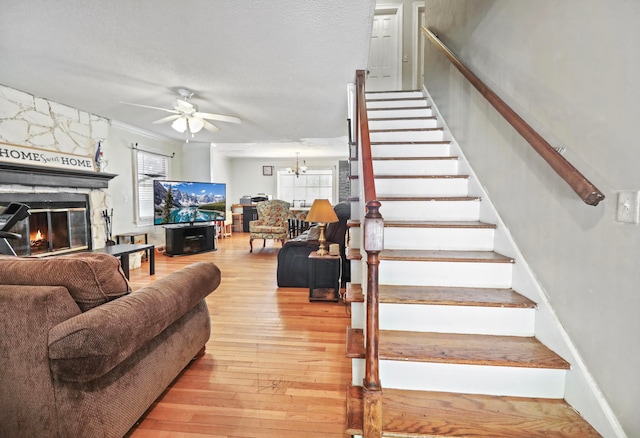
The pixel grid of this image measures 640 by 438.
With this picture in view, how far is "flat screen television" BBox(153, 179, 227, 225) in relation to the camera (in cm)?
536

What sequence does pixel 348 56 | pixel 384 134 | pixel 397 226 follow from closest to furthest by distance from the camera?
pixel 397 226
pixel 348 56
pixel 384 134

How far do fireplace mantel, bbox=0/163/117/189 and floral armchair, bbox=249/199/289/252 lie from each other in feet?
8.41

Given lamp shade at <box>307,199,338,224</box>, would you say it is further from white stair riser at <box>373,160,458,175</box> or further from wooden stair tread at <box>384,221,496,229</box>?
wooden stair tread at <box>384,221,496,229</box>

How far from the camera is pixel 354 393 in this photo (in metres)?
1.31

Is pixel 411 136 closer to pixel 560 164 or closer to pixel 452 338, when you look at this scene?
pixel 560 164

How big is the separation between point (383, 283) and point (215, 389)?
1.23 metres

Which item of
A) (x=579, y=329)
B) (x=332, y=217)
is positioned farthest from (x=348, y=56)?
(x=579, y=329)

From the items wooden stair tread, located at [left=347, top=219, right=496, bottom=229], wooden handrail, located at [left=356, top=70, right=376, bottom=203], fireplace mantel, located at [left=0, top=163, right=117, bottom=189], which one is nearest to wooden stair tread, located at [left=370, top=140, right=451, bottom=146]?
wooden handrail, located at [left=356, top=70, right=376, bottom=203]

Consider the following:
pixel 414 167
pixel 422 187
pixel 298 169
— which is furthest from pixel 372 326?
pixel 298 169

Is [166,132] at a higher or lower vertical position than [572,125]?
higher

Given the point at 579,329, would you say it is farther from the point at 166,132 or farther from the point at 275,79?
the point at 166,132

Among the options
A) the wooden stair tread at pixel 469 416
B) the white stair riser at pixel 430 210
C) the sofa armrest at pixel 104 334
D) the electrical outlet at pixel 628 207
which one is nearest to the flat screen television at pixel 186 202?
the sofa armrest at pixel 104 334

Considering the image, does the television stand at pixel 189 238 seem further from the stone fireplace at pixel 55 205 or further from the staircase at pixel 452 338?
the staircase at pixel 452 338

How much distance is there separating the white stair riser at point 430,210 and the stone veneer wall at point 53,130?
4.21 meters
